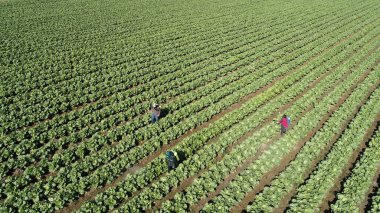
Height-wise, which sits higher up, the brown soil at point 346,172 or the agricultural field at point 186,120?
the agricultural field at point 186,120

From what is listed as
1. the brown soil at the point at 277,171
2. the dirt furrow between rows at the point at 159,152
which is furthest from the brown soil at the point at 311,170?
the dirt furrow between rows at the point at 159,152

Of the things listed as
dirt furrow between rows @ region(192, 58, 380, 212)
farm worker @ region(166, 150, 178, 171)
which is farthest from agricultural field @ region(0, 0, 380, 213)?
farm worker @ region(166, 150, 178, 171)

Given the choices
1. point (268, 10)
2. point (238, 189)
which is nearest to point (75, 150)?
point (238, 189)

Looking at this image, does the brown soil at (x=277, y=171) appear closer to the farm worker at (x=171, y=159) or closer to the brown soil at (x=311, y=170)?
the brown soil at (x=311, y=170)

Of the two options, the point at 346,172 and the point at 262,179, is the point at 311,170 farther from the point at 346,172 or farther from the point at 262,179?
the point at 262,179

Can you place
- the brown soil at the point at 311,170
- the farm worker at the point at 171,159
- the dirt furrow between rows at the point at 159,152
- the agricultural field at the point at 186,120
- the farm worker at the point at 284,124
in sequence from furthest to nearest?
1. the farm worker at the point at 284,124
2. the farm worker at the point at 171,159
3. the agricultural field at the point at 186,120
4. the dirt furrow between rows at the point at 159,152
5. the brown soil at the point at 311,170

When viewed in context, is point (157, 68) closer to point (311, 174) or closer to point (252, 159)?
point (252, 159)
